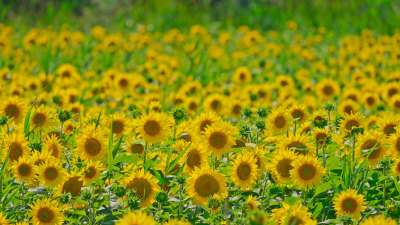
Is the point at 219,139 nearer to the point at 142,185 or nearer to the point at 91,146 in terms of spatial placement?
the point at 142,185

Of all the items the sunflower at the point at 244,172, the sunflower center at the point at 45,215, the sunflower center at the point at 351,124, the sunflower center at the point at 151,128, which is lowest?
the sunflower center at the point at 45,215

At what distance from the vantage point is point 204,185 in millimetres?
2939

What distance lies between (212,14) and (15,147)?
39.7 feet

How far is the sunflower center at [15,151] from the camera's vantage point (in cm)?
329

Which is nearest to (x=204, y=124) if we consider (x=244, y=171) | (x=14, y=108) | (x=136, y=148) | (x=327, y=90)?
(x=136, y=148)

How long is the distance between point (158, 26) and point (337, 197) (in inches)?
386

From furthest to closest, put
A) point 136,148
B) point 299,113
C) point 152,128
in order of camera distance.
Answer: point 299,113, point 136,148, point 152,128

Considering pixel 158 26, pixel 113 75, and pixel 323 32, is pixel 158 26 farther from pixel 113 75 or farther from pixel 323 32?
pixel 113 75

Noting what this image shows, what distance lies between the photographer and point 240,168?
3.11m

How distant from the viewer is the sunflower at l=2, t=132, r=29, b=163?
329cm

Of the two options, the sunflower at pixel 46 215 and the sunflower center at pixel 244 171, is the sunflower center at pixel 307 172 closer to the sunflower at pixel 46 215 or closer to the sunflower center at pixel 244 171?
the sunflower center at pixel 244 171

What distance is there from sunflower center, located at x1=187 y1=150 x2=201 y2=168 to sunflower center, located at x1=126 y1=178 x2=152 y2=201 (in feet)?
1.23

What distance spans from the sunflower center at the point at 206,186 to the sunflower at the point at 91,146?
767mm

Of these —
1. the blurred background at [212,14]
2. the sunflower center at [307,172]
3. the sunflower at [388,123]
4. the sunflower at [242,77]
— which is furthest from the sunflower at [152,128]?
the blurred background at [212,14]
